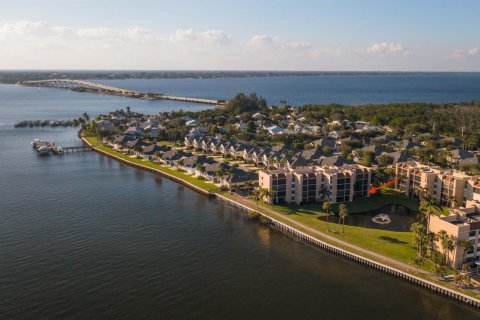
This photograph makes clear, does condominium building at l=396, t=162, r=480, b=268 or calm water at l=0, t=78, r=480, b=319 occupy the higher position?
condominium building at l=396, t=162, r=480, b=268

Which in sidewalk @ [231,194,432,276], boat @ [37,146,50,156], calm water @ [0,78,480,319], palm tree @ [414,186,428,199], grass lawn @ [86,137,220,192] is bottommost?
calm water @ [0,78,480,319]

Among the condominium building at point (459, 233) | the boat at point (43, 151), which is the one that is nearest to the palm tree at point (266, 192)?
the condominium building at point (459, 233)

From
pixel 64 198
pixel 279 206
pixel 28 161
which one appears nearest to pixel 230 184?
pixel 279 206

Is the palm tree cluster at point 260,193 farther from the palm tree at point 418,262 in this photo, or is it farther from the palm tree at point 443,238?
the palm tree at point 443,238

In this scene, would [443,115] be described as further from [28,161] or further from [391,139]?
[28,161]

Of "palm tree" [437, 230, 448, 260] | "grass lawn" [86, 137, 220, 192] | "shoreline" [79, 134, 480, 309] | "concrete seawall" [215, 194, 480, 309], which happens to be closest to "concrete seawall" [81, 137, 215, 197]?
"grass lawn" [86, 137, 220, 192]

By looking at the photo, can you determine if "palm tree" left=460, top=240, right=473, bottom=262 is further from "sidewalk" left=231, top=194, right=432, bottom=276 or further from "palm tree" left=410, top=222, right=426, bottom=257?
"sidewalk" left=231, top=194, right=432, bottom=276

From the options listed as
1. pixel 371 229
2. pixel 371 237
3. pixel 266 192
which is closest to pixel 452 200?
pixel 371 229
